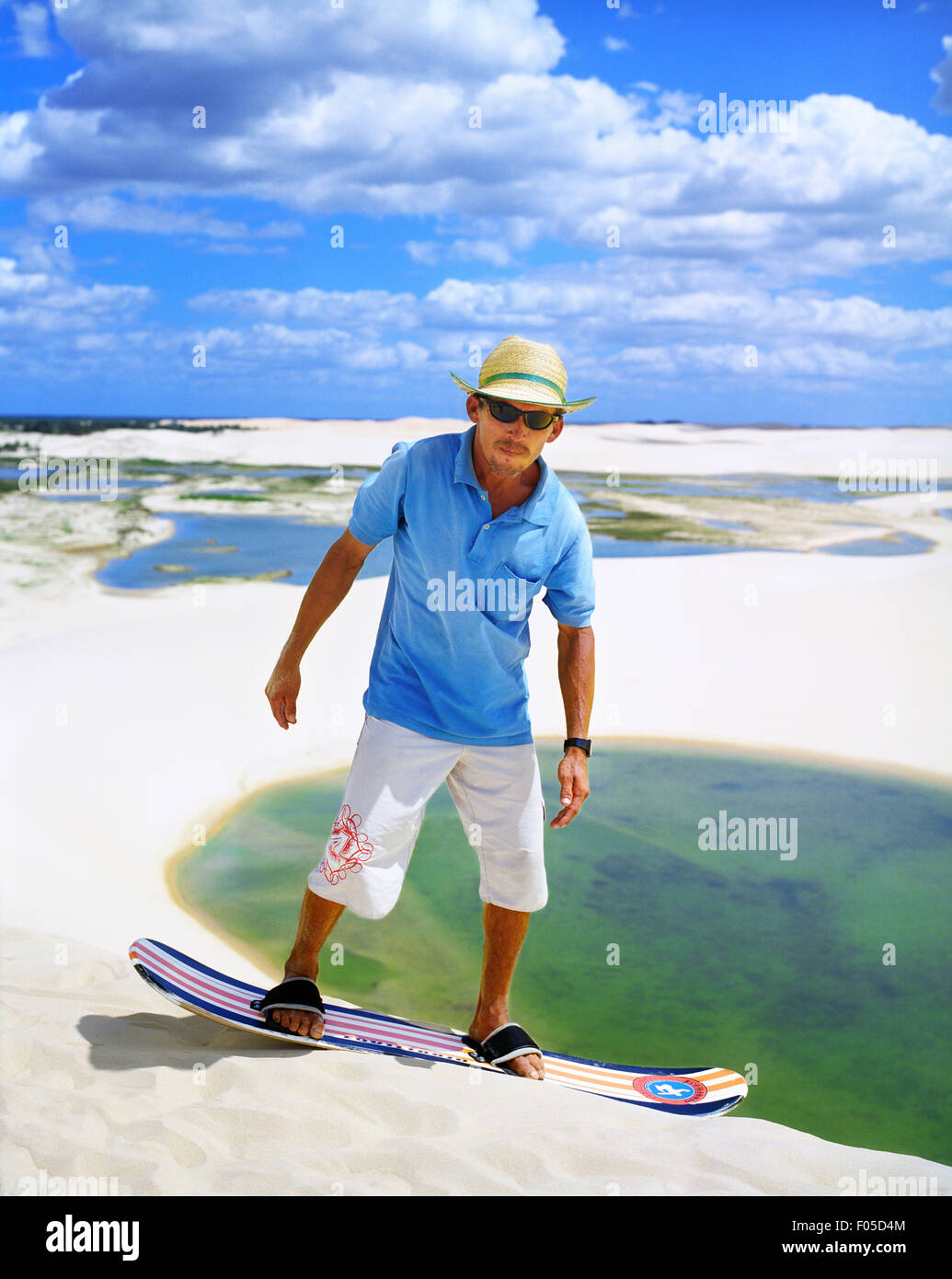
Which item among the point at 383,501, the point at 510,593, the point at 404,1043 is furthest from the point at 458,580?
the point at 404,1043

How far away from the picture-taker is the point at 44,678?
7586 millimetres

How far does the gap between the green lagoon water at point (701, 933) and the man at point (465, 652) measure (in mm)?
988

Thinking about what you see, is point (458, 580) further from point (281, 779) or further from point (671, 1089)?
point (281, 779)

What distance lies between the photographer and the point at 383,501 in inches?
118

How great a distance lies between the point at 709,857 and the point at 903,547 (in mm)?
12347

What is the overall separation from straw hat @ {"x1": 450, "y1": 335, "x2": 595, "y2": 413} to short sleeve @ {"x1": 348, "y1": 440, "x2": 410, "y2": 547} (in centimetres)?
28

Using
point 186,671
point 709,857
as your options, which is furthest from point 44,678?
point 709,857

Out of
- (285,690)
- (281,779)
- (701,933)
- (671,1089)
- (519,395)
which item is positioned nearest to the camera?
(519,395)

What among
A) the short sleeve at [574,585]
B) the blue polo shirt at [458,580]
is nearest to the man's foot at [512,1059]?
the blue polo shirt at [458,580]

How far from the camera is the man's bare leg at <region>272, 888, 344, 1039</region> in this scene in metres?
3.11

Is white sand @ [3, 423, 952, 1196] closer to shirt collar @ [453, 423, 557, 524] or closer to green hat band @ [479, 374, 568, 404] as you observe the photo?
shirt collar @ [453, 423, 557, 524]

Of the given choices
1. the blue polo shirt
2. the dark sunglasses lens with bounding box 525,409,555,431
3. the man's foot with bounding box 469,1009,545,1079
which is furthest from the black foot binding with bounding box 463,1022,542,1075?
the dark sunglasses lens with bounding box 525,409,555,431

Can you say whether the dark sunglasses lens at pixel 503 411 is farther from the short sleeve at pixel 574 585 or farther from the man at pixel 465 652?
the short sleeve at pixel 574 585

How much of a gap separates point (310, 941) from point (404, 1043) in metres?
0.43
